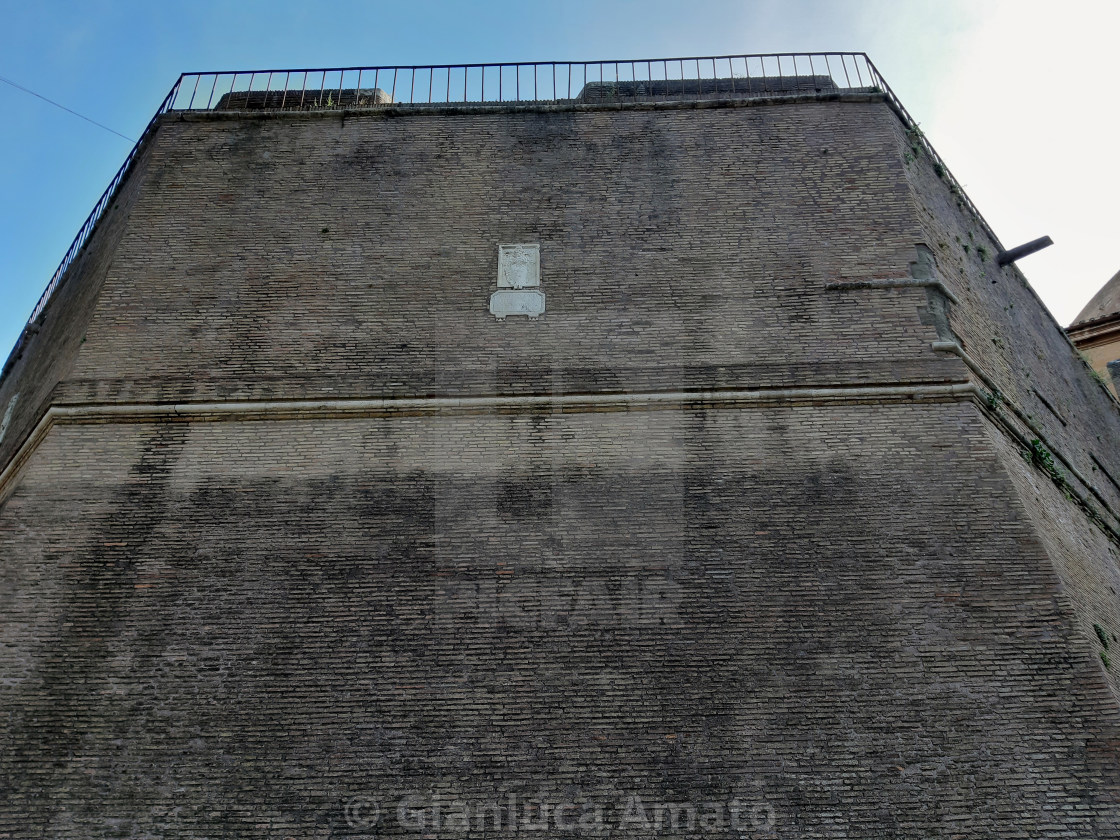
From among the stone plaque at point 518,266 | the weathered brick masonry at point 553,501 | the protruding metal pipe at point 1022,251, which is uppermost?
the protruding metal pipe at point 1022,251

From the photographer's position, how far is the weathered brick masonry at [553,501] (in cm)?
701

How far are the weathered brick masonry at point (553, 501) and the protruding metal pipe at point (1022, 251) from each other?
1.04 metres

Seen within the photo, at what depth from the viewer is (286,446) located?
8914 millimetres

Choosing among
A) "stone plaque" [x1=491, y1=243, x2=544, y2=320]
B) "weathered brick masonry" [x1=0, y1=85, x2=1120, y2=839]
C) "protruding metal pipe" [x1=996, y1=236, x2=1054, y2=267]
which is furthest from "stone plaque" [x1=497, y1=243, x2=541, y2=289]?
"protruding metal pipe" [x1=996, y1=236, x2=1054, y2=267]

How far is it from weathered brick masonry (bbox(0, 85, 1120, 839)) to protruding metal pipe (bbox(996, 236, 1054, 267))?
3.41 ft

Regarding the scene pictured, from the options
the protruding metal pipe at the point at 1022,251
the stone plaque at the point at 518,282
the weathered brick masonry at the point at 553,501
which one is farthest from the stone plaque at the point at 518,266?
the protruding metal pipe at the point at 1022,251

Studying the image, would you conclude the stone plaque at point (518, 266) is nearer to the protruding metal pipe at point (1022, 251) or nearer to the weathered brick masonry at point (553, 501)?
the weathered brick masonry at point (553, 501)

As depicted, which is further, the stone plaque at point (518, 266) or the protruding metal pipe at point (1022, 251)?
the protruding metal pipe at point (1022, 251)

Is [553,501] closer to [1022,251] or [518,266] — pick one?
[518,266]

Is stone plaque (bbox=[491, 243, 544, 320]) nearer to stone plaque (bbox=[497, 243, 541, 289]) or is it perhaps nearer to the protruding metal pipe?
stone plaque (bbox=[497, 243, 541, 289])

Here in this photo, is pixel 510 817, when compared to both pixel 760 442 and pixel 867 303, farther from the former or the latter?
pixel 867 303

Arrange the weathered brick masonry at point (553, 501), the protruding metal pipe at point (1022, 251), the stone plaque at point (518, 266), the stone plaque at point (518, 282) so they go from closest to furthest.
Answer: the weathered brick masonry at point (553, 501)
the stone plaque at point (518, 282)
the stone plaque at point (518, 266)
the protruding metal pipe at point (1022, 251)

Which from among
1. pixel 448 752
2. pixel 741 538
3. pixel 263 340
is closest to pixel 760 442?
pixel 741 538

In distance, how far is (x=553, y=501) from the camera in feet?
27.9
